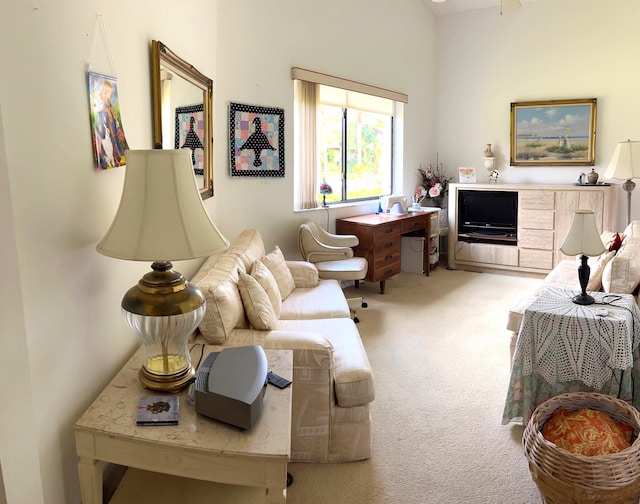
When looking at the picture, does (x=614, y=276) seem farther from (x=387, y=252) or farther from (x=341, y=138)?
(x=341, y=138)

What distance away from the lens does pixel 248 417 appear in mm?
1579

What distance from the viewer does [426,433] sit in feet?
9.11

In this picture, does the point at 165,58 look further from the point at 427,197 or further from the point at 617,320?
the point at 427,197

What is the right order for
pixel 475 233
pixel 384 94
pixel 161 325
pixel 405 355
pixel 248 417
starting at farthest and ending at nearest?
pixel 475 233, pixel 384 94, pixel 405 355, pixel 161 325, pixel 248 417

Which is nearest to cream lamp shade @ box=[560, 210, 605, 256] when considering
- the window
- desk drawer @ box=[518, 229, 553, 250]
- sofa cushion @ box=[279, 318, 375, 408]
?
sofa cushion @ box=[279, 318, 375, 408]

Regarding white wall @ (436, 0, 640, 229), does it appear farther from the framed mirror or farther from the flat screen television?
the framed mirror

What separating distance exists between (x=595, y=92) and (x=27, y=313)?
6507mm

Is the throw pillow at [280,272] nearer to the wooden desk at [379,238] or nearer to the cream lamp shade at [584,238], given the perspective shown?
the wooden desk at [379,238]

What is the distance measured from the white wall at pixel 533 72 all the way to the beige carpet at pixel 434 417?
2.54 meters

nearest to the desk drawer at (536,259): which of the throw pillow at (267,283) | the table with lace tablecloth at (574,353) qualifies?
the table with lace tablecloth at (574,353)

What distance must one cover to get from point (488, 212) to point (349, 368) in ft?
14.9

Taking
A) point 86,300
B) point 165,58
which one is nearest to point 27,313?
point 86,300

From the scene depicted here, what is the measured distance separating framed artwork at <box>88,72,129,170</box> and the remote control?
0.95m

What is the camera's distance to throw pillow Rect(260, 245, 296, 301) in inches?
142
